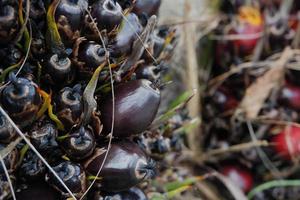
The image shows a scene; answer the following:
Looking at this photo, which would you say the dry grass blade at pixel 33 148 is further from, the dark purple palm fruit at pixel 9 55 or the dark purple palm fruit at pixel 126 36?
the dark purple palm fruit at pixel 126 36

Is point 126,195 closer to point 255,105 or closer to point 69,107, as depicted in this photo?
point 69,107

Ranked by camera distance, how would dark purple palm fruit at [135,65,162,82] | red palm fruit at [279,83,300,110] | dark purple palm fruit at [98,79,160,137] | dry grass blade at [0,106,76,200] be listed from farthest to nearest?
red palm fruit at [279,83,300,110] < dark purple palm fruit at [135,65,162,82] < dark purple palm fruit at [98,79,160,137] < dry grass blade at [0,106,76,200]

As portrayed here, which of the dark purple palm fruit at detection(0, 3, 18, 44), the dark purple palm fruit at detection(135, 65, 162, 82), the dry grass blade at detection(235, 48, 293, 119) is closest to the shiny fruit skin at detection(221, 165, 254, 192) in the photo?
the dry grass blade at detection(235, 48, 293, 119)

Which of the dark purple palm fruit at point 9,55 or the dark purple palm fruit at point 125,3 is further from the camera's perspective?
the dark purple palm fruit at point 125,3

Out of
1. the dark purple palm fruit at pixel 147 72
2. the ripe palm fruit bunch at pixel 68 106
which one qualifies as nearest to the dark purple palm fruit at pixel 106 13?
the ripe palm fruit bunch at pixel 68 106

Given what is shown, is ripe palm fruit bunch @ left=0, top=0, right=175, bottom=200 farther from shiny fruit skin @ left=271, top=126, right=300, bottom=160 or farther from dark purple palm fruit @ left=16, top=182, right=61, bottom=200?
shiny fruit skin @ left=271, top=126, right=300, bottom=160

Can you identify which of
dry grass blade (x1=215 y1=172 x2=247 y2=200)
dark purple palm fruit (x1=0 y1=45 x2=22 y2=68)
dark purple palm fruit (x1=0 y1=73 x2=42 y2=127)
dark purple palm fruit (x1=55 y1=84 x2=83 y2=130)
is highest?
dark purple palm fruit (x1=0 y1=45 x2=22 y2=68)
